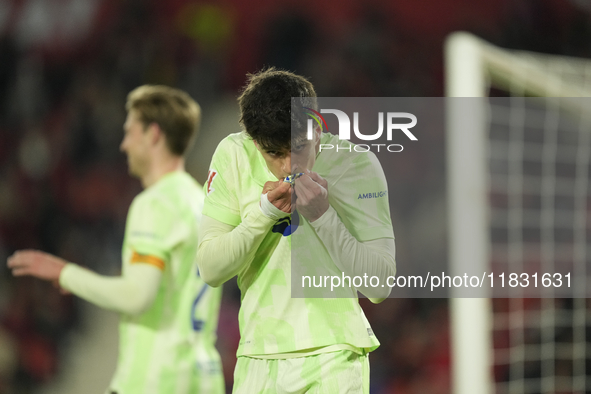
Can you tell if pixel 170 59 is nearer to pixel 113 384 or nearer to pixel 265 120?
pixel 113 384

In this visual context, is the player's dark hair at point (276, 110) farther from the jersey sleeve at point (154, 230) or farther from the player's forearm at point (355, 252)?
the jersey sleeve at point (154, 230)

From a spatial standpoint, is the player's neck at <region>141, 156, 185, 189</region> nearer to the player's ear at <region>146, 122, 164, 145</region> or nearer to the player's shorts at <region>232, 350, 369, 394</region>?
the player's ear at <region>146, 122, 164, 145</region>

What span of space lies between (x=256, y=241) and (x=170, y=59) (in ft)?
17.9

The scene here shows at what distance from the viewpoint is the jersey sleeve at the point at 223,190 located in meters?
1.34

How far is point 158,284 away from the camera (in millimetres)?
2279

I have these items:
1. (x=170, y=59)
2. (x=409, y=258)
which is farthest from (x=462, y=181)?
(x=170, y=59)

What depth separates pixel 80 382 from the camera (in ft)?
16.3

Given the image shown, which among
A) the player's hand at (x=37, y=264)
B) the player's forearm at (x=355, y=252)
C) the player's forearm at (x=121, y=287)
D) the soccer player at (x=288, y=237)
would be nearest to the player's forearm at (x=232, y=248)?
the soccer player at (x=288, y=237)

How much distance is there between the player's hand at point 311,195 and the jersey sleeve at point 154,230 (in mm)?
1205

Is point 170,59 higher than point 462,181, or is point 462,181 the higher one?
point 170,59

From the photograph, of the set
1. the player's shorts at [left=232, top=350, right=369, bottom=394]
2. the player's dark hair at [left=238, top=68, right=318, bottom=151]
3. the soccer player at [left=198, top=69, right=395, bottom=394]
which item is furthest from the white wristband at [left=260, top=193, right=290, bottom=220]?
the player's shorts at [left=232, top=350, right=369, bottom=394]

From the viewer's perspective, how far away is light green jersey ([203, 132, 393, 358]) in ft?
4.31

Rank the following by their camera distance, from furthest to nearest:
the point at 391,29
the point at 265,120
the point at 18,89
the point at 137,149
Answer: the point at 391,29 → the point at 18,89 → the point at 137,149 → the point at 265,120

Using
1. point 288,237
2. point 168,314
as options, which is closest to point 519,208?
point 168,314
